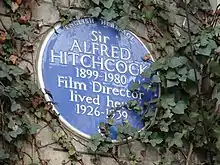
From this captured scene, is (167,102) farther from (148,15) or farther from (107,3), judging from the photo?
(107,3)

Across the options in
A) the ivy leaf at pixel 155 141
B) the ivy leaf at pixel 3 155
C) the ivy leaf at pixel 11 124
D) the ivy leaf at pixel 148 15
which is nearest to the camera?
the ivy leaf at pixel 3 155

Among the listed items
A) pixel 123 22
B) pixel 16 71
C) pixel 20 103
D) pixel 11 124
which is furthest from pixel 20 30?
pixel 123 22

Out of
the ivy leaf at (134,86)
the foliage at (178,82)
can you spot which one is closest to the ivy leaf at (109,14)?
the foliage at (178,82)

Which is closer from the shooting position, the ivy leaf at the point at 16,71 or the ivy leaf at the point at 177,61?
the ivy leaf at the point at 16,71

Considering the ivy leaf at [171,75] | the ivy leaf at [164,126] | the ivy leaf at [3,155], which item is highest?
the ivy leaf at [171,75]

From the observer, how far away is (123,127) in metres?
3.96

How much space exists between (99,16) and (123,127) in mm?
601

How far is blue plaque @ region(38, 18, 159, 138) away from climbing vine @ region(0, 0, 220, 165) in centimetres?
4

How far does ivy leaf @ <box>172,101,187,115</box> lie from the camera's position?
4.05 meters

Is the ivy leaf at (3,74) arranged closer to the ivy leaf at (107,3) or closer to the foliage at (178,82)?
the foliage at (178,82)

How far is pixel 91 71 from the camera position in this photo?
4.00m

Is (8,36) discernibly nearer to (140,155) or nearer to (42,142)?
(42,142)

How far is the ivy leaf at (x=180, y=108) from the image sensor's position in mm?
4055

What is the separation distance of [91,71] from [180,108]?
1.63 ft
